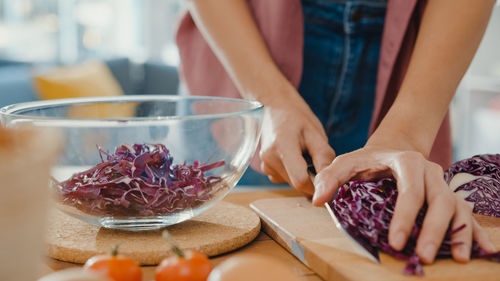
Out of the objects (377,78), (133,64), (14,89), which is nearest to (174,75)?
(133,64)

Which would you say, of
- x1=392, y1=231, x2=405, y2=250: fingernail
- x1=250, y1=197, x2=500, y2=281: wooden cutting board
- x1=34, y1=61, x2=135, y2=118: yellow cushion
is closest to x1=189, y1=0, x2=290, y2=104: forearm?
x1=250, y1=197, x2=500, y2=281: wooden cutting board

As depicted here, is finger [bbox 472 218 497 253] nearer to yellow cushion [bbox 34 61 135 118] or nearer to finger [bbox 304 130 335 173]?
finger [bbox 304 130 335 173]

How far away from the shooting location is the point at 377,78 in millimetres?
1519

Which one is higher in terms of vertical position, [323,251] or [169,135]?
[169,135]

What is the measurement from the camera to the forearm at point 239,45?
4.22 feet

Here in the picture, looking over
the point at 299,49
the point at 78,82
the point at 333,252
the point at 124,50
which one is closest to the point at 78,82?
the point at 78,82

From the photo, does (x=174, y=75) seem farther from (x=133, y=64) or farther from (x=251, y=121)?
(x=251, y=121)

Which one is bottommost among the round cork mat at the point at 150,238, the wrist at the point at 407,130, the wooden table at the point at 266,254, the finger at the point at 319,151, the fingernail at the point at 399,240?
the wooden table at the point at 266,254

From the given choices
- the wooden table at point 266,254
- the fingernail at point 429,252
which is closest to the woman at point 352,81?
the fingernail at point 429,252

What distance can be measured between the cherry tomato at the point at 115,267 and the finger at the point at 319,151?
1.59 ft

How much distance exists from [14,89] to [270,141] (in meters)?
3.12

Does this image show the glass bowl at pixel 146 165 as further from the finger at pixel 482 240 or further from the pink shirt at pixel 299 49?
the pink shirt at pixel 299 49

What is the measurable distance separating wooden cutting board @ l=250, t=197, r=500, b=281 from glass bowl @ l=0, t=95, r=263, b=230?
5.1 inches

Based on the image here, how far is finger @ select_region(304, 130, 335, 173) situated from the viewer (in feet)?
3.37
